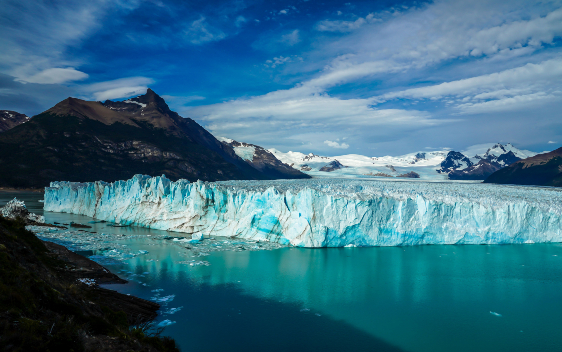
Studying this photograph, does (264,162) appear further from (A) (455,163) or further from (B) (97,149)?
(A) (455,163)

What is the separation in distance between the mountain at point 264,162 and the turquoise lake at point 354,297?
291ft

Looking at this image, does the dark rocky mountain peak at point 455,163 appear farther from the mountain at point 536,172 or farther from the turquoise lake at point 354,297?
the turquoise lake at point 354,297

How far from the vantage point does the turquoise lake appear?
26.3ft

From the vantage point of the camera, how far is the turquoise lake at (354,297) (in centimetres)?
802

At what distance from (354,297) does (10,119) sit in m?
129

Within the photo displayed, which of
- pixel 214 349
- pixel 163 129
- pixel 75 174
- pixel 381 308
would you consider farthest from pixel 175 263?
pixel 163 129

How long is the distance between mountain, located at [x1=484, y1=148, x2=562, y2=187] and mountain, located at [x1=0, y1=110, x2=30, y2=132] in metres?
133

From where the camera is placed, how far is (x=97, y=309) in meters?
6.56

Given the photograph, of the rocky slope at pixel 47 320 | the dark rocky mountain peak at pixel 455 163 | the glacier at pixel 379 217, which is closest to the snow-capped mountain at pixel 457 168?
the dark rocky mountain peak at pixel 455 163

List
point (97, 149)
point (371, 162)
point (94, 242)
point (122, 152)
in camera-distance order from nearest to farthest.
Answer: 1. point (94, 242)
2. point (97, 149)
3. point (122, 152)
4. point (371, 162)

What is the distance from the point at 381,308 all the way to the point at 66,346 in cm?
847

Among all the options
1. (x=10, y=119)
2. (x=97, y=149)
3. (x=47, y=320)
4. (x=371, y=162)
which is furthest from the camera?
(x=371, y=162)

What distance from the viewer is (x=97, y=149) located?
6656 cm

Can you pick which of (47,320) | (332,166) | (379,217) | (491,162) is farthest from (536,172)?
(47,320)
